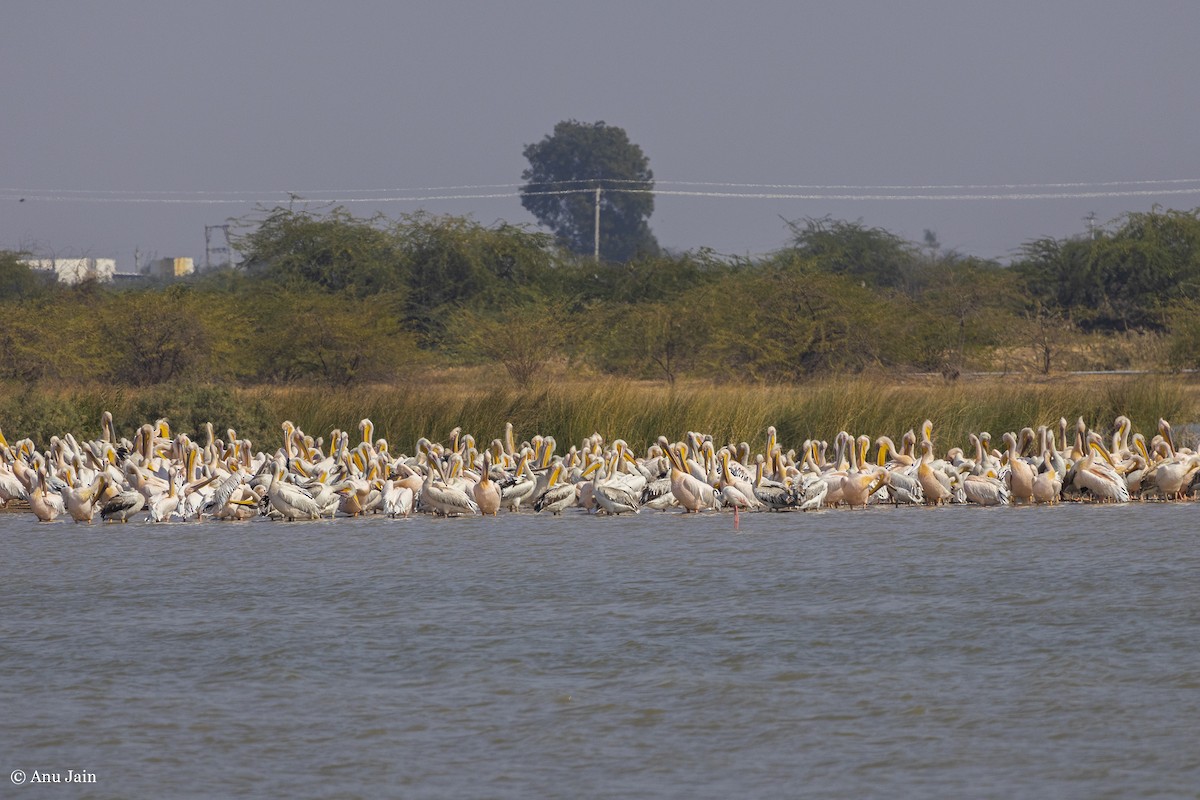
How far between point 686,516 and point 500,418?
5.79 meters

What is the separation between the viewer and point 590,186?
92375mm

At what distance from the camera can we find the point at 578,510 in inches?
617

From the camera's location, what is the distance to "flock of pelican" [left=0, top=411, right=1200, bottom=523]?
15.0 meters

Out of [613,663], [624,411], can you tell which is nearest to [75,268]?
[624,411]

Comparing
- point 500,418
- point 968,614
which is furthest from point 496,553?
point 500,418

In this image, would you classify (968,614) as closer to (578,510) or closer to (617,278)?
(578,510)

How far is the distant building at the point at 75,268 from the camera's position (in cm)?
4629

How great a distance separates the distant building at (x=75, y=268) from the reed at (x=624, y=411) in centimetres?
2071

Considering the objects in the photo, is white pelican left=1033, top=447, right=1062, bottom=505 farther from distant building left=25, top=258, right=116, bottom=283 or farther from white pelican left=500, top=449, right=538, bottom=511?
distant building left=25, top=258, right=116, bottom=283

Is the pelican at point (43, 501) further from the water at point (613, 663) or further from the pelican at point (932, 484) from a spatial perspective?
the pelican at point (932, 484)

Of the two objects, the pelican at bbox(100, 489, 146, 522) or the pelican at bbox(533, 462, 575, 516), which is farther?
the pelican at bbox(533, 462, 575, 516)

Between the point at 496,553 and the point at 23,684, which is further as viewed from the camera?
the point at 496,553

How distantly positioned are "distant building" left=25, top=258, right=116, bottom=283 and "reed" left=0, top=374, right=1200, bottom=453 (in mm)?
20708

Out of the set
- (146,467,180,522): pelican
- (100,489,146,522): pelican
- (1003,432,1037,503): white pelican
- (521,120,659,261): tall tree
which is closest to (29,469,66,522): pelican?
(100,489,146,522): pelican
